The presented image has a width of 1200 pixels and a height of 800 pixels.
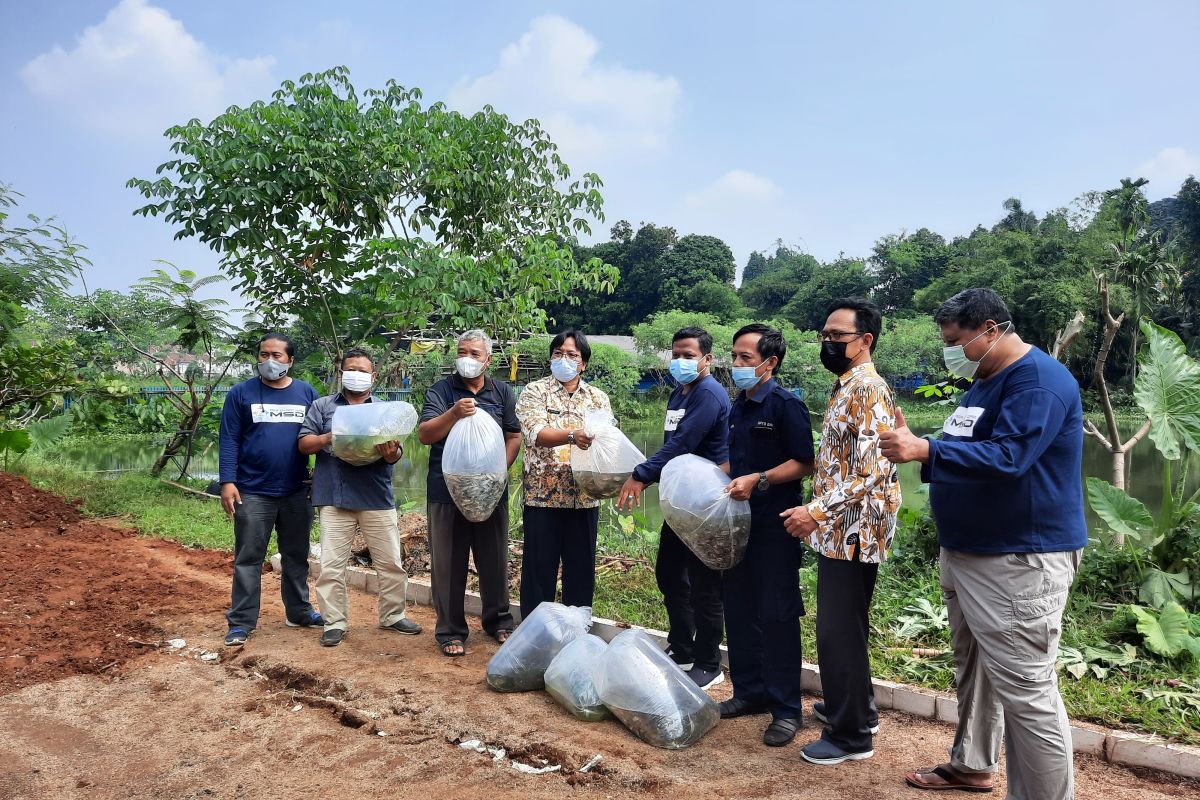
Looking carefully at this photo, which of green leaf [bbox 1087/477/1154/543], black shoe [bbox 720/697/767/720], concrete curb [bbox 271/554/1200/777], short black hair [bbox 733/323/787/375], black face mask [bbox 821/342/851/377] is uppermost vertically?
short black hair [bbox 733/323/787/375]

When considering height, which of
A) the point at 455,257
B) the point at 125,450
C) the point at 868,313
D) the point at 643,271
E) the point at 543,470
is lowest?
the point at 125,450

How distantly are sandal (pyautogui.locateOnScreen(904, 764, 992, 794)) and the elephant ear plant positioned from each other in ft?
5.36

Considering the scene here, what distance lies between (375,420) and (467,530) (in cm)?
72

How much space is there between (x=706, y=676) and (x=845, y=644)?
3.24ft

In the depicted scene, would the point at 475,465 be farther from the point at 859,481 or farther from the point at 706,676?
the point at 859,481

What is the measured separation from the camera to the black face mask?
275cm

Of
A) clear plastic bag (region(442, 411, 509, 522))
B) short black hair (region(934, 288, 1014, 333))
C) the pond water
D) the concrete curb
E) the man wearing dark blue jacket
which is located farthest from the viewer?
the pond water

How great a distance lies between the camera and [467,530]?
403cm

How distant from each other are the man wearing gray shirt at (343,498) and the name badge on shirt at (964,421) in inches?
106

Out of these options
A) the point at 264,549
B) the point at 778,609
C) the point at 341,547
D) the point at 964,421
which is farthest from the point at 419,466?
the point at 964,421

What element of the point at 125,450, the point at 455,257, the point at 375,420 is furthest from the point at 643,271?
the point at 375,420

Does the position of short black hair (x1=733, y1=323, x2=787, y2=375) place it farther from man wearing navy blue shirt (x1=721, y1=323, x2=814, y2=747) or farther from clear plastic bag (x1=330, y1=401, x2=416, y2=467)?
clear plastic bag (x1=330, y1=401, x2=416, y2=467)

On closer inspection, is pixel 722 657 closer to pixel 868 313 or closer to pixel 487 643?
pixel 487 643

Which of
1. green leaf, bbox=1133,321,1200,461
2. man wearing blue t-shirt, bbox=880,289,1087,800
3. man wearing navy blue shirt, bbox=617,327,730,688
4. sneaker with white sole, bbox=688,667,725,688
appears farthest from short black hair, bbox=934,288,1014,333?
green leaf, bbox=1133,321,1200,461
